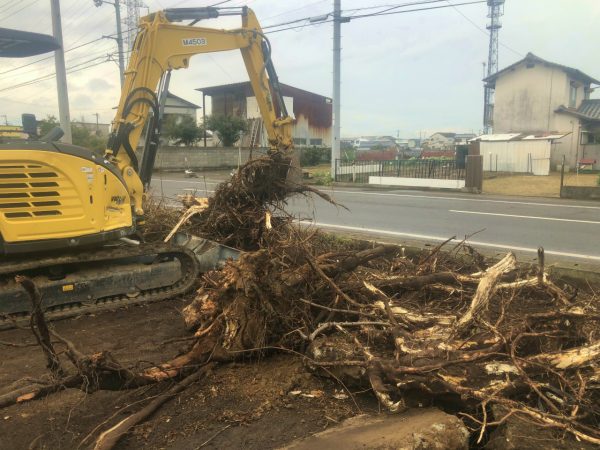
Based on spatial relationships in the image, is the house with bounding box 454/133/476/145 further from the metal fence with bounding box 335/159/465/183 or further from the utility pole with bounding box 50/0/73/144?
the utility pole with bounding box 50/0/73/144

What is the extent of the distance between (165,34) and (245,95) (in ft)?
135

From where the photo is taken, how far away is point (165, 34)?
22.5 ft

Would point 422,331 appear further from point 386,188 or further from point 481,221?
point 386,188

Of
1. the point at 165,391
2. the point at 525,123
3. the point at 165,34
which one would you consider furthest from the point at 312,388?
the point at 525,123

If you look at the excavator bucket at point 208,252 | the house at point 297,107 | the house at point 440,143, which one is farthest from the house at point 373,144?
the excavator bucket at point 208,252

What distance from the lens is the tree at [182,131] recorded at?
129ft

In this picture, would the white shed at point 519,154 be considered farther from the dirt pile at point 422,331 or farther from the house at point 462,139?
the dirt pile at point 422,331

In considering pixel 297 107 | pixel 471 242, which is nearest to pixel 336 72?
pixel 471 242

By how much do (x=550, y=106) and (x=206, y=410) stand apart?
124 feet

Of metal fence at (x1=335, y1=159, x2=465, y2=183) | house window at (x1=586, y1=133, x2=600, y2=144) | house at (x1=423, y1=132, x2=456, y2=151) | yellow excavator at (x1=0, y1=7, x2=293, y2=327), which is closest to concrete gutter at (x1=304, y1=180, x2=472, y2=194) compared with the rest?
metal fence at (x1=335, y1=159, x2=465, y2=183)

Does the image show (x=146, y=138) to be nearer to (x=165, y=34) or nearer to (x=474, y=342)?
(x=165, y=34)

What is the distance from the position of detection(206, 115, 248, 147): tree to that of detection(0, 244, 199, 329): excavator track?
35.1 m

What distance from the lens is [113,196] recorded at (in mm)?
5949

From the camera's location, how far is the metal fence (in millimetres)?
22906
